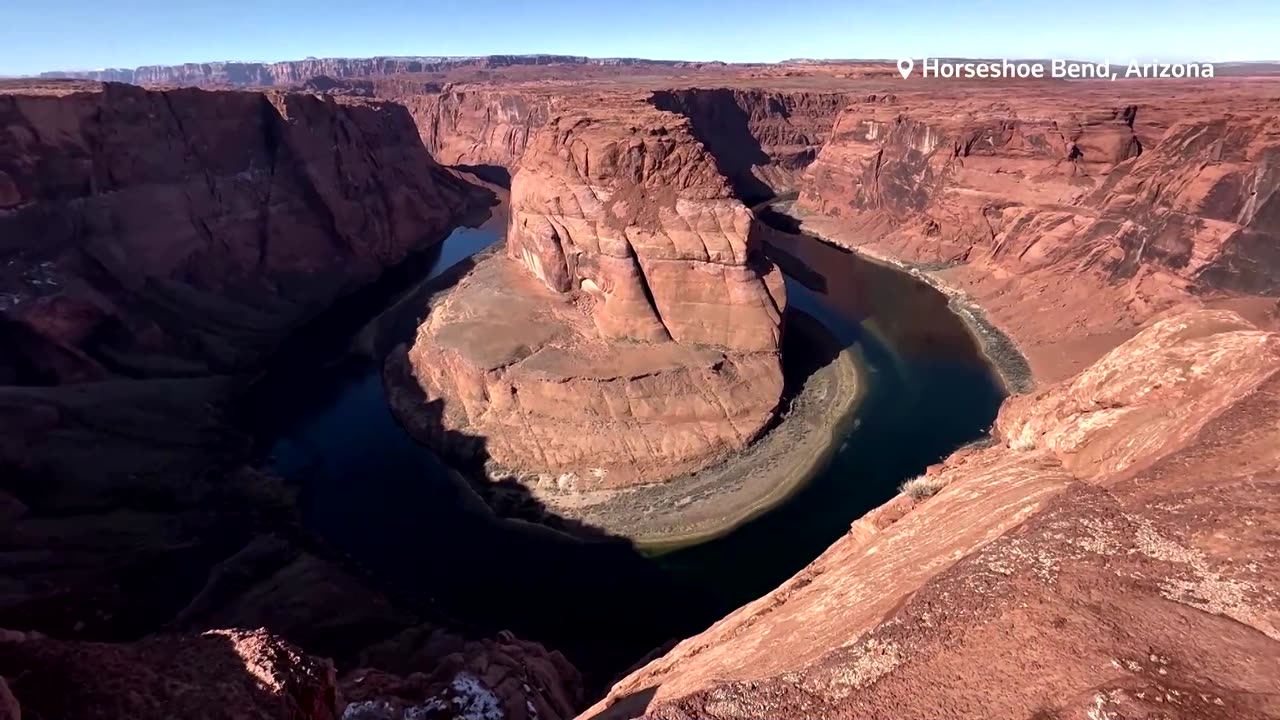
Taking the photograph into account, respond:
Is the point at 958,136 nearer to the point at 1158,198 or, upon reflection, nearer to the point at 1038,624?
the point at 1158,198

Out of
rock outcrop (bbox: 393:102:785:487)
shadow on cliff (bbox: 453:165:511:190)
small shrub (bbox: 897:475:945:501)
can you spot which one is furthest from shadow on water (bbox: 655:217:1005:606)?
shadow on cliff (bbox: 453:165:511:190)

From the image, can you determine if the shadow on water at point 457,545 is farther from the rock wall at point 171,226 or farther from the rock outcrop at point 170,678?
the rock outcrop at point 170,678

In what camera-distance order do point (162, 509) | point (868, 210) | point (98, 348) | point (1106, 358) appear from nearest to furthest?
point (1106, 358) → point (162, 509) → point (98, 348) → point (868, 210)

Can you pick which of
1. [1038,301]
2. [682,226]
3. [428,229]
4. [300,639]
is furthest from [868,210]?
[300,639]

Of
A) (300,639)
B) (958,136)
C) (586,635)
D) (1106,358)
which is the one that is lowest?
(586,635)

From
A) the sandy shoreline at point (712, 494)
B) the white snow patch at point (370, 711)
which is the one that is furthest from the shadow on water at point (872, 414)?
the white snow patch at point (370, 711)

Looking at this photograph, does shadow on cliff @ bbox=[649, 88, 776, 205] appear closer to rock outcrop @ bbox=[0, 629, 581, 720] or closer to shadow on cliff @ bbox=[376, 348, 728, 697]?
shadow on cliff @ bbox=[376, 348, 728, 697]
